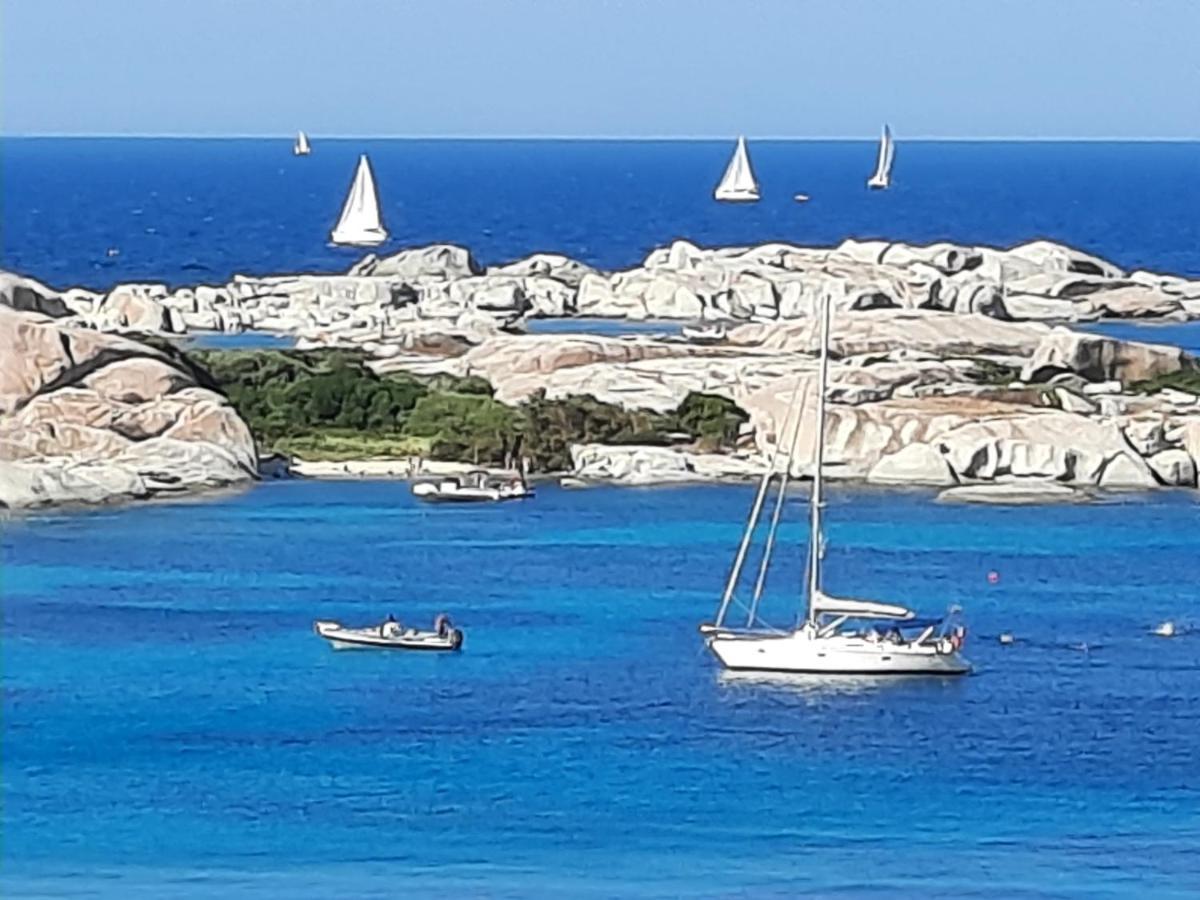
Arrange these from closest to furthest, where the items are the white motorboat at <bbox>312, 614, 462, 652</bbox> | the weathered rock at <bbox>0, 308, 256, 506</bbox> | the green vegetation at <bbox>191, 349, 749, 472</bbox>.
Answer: the white motorboat at <bbox>312, 614, 462, 652</bbox> < the weathered rock at <bbox>0, 308, 256, 506</bbox> < the green vegetation at <bbox>191, 349, 749, 472</bbox>

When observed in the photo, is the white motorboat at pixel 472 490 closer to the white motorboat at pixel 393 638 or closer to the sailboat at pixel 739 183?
the white motorboat at pixel 393 638

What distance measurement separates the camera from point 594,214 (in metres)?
55.2

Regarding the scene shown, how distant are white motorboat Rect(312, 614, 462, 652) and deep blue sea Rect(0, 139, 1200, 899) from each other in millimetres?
90

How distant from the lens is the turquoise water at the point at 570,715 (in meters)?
10.9

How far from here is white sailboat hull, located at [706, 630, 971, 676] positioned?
1337cm

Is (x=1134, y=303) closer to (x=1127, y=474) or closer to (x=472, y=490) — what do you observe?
(x=1127, y=474)

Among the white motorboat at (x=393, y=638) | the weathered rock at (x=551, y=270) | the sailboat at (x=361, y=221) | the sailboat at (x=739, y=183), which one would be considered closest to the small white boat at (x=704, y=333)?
the weathered rock at (x=551, y=270)

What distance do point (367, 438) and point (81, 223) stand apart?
105 ft

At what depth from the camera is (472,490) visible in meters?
17.8

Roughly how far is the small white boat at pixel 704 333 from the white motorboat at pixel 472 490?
17.7 ft

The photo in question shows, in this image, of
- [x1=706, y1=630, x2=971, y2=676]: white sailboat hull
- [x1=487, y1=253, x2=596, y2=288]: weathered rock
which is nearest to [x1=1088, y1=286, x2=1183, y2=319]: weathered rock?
[x1=487, y1=253, x2=596, y2=288]: weathered rock

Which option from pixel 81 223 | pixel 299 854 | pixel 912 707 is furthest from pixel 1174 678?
pixel 81 223

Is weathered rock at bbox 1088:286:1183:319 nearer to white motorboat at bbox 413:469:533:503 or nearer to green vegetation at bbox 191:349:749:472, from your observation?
green vegetation at bbox 191:349:749:472

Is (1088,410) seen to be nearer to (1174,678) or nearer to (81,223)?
(1174,678)
